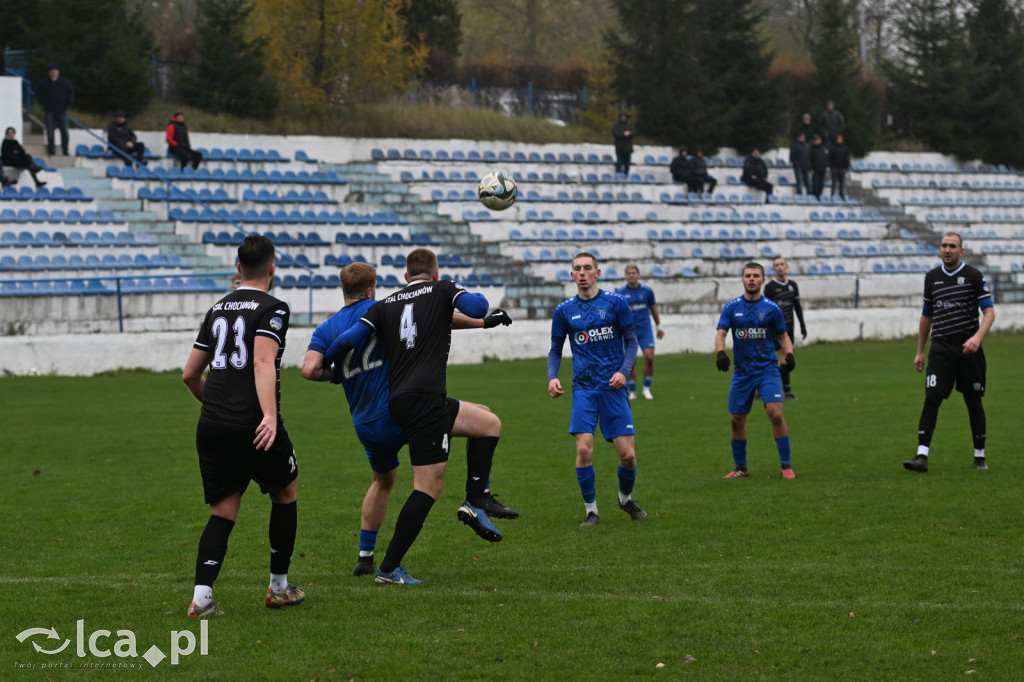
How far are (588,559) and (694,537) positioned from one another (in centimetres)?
104

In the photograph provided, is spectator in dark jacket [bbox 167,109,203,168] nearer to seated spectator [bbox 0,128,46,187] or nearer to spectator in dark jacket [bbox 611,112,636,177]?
seated spectator [bbox 0,128,46,187]

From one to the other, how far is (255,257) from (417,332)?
115cm

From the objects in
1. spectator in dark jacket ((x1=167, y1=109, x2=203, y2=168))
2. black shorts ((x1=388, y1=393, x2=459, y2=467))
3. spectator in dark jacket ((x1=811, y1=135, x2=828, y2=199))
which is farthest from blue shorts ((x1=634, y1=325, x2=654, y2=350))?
spectator in dark jacket ((x1=811, y1=135, x2=828, y2=199))

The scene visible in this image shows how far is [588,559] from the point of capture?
7.75 meters

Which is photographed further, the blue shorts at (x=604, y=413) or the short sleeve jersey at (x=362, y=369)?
the blue shorts at (x=604, y=413)

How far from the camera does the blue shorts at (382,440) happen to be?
23.4 ft

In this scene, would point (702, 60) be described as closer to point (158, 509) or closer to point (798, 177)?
point (798, 177)

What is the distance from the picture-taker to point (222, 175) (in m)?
29.1

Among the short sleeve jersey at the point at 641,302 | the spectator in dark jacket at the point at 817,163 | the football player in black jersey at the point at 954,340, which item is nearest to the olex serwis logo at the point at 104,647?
the football player in black jersey at the point at 954,340

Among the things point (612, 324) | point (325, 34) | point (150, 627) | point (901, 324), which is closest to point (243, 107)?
point (325, 34)

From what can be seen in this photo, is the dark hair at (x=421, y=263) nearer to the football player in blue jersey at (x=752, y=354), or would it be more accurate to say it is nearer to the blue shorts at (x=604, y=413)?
the blue shorts at (x=604, y=413)

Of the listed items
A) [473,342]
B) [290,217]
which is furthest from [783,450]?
[290,217]

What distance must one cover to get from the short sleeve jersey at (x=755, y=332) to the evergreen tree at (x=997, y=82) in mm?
36288

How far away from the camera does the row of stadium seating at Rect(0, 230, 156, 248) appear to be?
23.9 m
